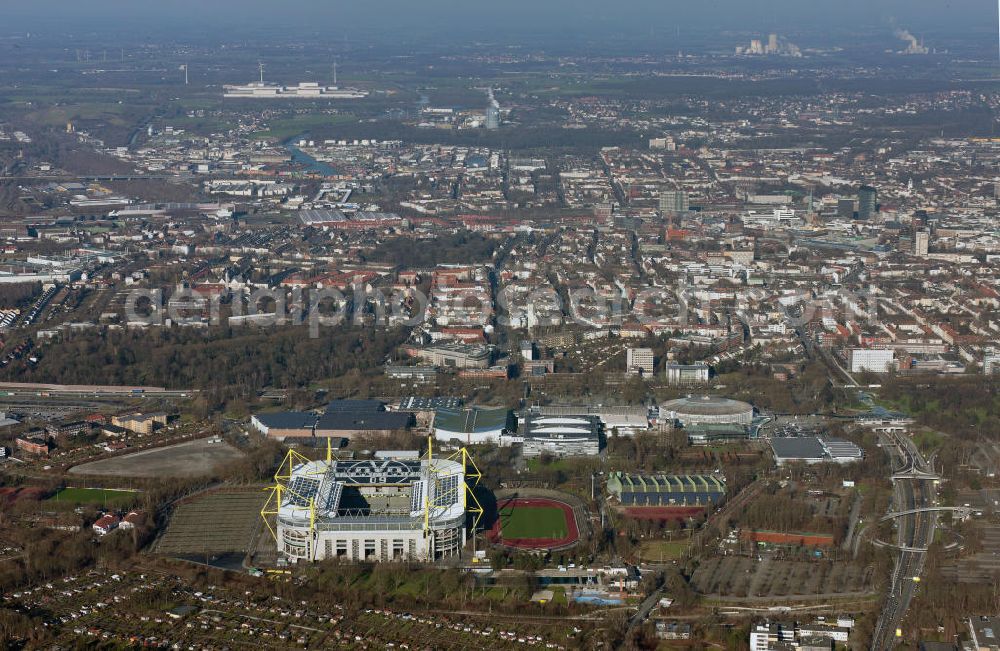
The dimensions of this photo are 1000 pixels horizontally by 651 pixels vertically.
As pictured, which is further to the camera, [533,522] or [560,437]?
[560,437]

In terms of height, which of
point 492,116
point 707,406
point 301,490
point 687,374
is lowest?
point 492,116

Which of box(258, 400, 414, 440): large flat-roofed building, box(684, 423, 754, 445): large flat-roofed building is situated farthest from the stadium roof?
box(258, 400, 414, 440): large flat-roofed building

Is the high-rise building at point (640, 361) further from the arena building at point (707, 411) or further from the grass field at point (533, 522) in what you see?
the grass field at point (533, 522)

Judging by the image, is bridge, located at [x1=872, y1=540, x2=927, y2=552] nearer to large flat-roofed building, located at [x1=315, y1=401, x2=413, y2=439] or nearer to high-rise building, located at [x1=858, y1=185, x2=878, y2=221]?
large flat-roofed building, located at [x1=315, y1=401, x2=413, y2=439]

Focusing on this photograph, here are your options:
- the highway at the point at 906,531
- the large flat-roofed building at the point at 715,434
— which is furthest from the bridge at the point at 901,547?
the large flat-roofed building at the point at 715,434

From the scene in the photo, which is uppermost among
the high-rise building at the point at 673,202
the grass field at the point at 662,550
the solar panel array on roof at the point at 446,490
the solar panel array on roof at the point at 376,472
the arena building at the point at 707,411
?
the solar panel array on roof at the point at 446,490

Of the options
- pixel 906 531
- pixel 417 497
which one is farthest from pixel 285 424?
pixel 906 531

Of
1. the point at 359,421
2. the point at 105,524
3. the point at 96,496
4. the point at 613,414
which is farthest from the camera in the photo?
the point at 613,414

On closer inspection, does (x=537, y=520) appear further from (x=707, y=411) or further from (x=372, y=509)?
(x=707, y=411)
